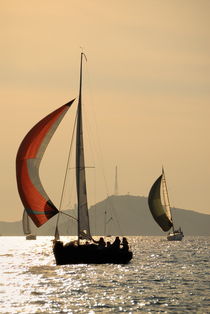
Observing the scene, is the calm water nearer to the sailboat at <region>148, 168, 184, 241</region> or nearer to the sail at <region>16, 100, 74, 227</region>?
the sail at <region>16, 100, 74, 227</region>

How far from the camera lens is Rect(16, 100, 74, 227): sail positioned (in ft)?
171

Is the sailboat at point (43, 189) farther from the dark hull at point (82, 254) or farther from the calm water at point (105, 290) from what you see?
the calm water at point (105, 290)

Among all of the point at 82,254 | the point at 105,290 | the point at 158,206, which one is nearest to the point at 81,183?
the point at 82,254

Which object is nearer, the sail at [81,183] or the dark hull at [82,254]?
the dark hull at [82,254]

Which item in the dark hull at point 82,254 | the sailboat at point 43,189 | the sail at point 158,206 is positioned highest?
the sail at point 158,206

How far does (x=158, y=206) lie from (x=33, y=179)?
79.0 m

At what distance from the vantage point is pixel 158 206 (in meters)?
130

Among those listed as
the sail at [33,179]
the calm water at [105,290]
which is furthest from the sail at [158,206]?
the sail at [33,179]

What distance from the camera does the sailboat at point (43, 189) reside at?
171ft

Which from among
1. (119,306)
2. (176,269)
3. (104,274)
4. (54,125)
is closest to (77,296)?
(119,306)

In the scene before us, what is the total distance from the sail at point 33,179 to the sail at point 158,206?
7731 centimetres

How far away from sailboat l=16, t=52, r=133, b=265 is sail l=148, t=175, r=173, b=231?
71.1m

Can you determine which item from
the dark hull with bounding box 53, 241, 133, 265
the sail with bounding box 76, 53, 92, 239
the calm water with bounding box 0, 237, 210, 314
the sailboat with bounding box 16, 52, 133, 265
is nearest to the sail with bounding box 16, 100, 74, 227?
the sailboat with bounding box 16, 52, 133, 265

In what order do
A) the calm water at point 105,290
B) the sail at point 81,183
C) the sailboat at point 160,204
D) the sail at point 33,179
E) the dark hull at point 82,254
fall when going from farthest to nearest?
1. the sailboat at point 160,204
2. the sail at point 81,183
3. the dark hull at point 82,254
4. the sail at point 33,179
5. the calm water at point 105,290
